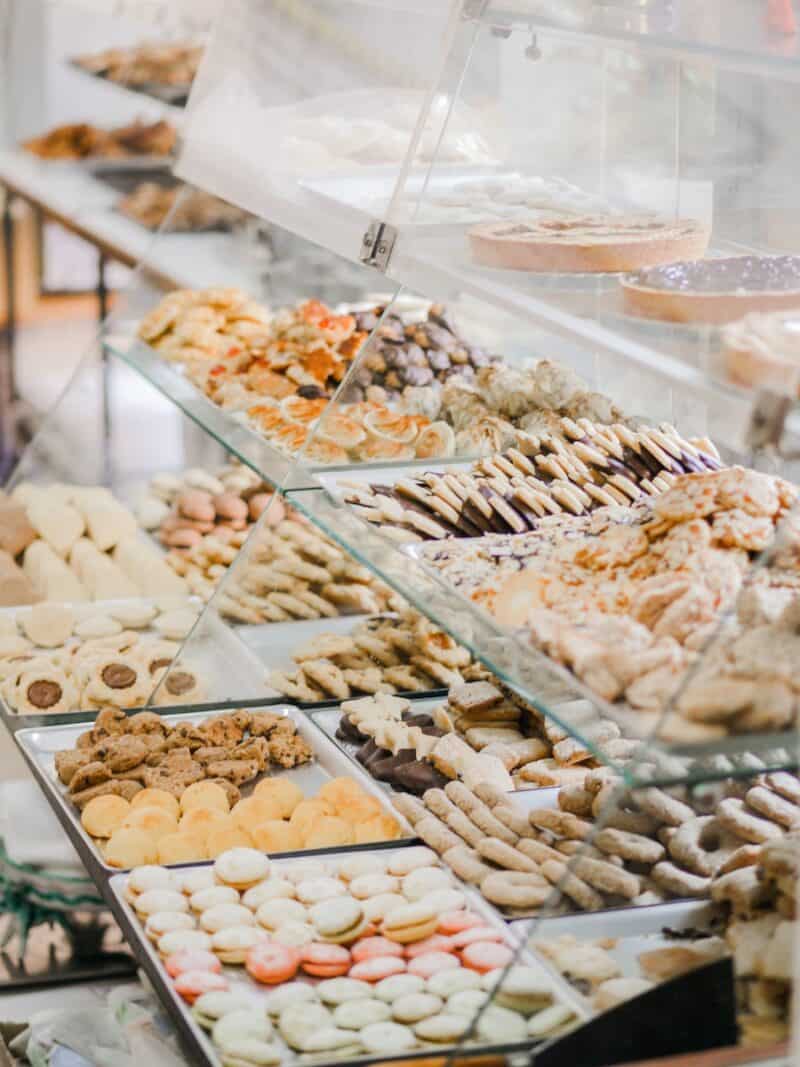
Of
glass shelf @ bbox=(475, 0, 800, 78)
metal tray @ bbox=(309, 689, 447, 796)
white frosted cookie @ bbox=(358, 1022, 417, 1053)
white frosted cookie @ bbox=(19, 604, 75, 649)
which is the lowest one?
white frosted cookie @ bbox=(19, 604, 75, 649)

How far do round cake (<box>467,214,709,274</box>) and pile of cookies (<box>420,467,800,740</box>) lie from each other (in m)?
0.26

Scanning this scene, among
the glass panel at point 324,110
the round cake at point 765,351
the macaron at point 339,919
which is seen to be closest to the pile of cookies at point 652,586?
the round cake at point 765,351

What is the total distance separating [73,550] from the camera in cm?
318

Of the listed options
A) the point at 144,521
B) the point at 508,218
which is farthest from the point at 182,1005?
the point at 144,521

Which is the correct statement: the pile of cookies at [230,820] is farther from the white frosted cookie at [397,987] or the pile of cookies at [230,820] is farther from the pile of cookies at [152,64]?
the pile of cookies at [152,64]

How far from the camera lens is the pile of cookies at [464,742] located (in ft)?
6.97

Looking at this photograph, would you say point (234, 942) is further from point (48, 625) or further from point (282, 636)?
point (48, 625)

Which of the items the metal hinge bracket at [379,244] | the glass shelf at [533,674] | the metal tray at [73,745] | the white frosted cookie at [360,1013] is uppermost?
the metal hinge bracket at [379,244]

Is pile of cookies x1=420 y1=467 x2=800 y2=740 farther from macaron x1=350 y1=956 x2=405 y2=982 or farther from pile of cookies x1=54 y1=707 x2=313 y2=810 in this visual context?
pile of cookies x1=54 y1=707 x2=313 y2=810

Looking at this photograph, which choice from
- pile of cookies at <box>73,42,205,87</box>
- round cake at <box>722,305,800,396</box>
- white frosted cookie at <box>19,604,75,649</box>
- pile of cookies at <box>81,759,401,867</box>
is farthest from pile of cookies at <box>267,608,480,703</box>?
pile of cookies at <box>73,42,205,87</box>

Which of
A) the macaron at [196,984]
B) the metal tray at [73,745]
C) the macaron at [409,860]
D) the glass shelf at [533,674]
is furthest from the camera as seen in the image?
the metal tray at [73,745]

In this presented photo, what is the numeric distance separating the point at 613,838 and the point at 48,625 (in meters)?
1.34

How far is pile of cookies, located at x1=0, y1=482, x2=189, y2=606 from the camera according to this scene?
302cm

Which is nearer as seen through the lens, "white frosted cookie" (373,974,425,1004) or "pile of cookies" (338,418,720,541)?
"white frosted cookie" (373,974,425,1004)
